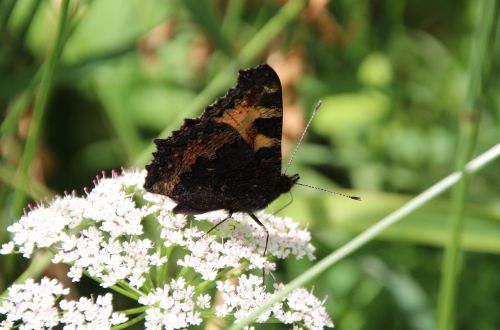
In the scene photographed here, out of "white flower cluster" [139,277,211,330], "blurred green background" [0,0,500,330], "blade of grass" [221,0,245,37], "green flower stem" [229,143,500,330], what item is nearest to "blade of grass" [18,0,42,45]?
"blurred green background" [0,0,500,330]

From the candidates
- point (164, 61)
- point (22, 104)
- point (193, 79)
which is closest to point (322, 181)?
point (193, 79)

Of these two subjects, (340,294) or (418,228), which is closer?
(418,228)

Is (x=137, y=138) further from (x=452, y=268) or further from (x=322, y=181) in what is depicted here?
(x=452, y=268)

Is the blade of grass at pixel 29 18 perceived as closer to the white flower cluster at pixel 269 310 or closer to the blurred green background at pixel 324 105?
the blurred green background at pixel 324 105

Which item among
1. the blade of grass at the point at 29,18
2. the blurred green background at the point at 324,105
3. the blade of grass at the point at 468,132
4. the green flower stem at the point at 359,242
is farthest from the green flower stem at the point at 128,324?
the blade of grass at the point at 29,18

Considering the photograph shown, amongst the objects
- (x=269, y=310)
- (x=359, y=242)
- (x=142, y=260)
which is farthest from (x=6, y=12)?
(x=359, y=242)

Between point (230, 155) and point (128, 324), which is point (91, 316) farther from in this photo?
point (230, 155)

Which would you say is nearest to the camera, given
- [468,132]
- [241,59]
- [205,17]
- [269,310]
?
[468,132]
